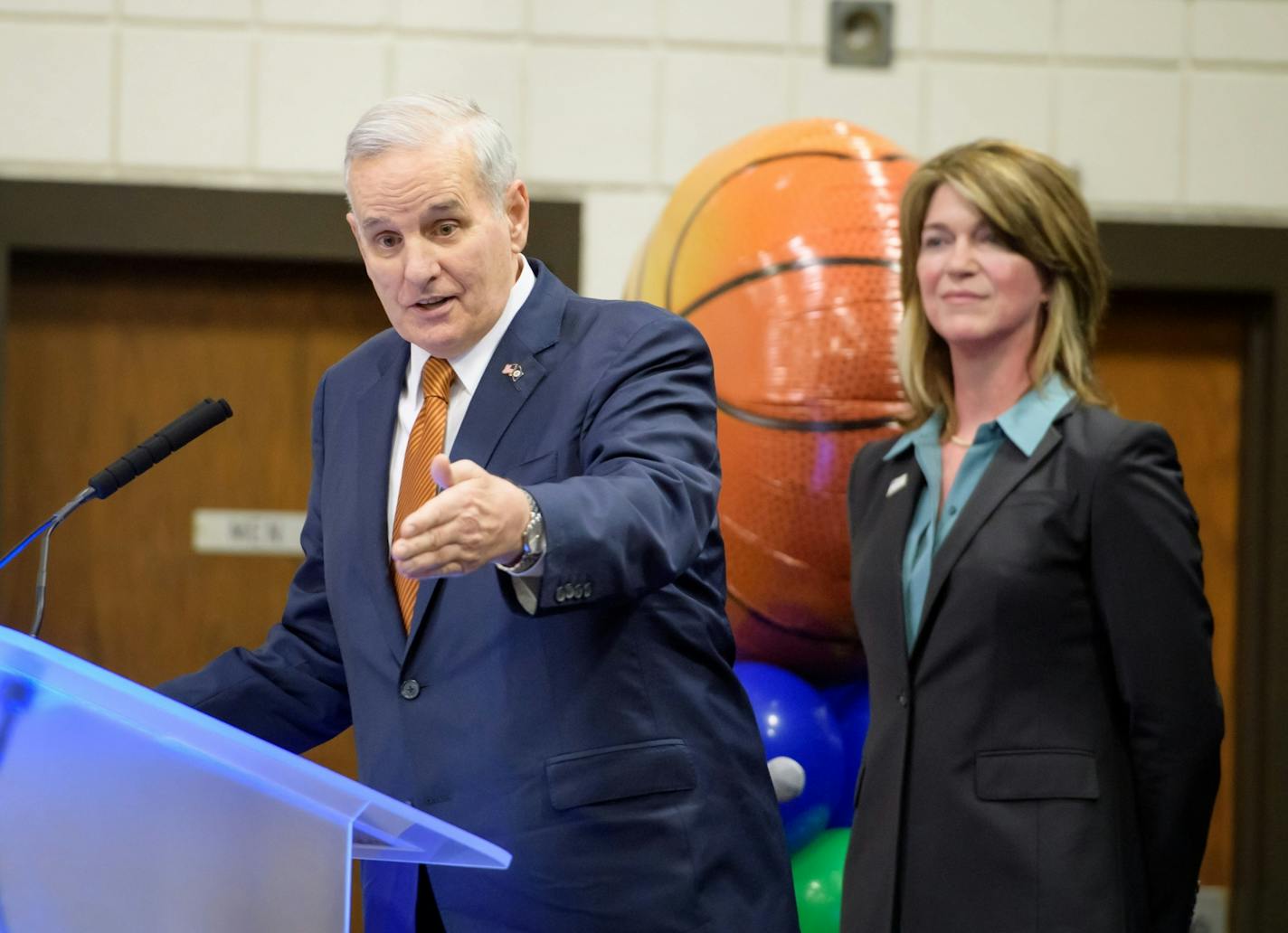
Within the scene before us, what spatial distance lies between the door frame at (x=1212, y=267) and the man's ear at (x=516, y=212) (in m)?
2.13

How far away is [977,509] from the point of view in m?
2.09

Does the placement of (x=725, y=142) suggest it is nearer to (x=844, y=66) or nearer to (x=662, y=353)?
(x=844, y=66)

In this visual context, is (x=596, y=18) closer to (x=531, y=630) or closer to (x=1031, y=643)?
(x=1031, y=643)

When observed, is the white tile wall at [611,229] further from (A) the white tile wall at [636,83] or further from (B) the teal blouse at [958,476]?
(B) the teal blouse at [958,476]

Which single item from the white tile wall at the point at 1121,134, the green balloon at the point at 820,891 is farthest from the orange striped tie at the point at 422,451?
the white tile wall at the point at 1121,134

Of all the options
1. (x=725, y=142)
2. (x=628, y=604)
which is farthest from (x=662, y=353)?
(x=725, y=142)

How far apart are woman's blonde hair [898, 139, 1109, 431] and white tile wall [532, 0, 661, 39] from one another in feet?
5.58

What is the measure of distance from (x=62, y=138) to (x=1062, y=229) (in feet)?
8.30

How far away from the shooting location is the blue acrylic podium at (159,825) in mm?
1026

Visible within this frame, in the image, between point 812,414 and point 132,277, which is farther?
point 132,277

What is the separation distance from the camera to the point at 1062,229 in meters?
2.23

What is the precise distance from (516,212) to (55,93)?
8.13 ft

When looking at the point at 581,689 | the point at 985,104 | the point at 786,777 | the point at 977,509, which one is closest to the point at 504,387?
the point at 581,689

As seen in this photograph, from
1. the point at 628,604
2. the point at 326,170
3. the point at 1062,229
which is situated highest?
the point at 326,170
